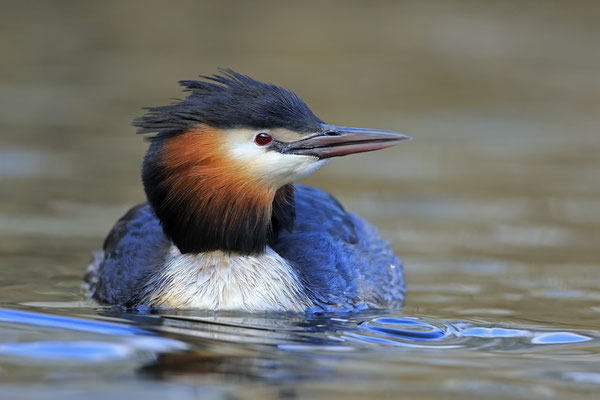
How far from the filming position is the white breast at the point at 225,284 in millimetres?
8273

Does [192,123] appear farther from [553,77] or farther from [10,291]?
[553,77]

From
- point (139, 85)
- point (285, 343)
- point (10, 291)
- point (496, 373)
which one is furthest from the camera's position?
point (139, 85)

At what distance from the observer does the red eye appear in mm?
7934

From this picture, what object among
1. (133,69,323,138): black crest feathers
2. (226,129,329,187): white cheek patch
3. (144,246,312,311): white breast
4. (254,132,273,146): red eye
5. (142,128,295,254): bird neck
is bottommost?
(144,246,312,311): white breast

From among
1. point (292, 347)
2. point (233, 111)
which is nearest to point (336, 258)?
point (233, 111)

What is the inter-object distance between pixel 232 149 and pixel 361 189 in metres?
5.81

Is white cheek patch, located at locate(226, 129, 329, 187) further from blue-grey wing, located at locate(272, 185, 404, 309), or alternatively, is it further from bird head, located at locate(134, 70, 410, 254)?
blue-grey wing, located at locate(272, 185, 404, 309)

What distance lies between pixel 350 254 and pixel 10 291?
277 cm

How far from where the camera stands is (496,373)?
22.2 feet

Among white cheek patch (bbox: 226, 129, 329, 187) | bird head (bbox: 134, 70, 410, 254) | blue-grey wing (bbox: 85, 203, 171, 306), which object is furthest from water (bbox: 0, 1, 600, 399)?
white cheek patch (bbox: 226, 129, 329, 187)

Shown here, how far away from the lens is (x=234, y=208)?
8070 millimetres

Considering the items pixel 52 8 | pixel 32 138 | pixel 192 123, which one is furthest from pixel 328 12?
pixel 192 123

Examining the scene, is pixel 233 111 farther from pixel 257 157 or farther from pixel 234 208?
pixel 234 208

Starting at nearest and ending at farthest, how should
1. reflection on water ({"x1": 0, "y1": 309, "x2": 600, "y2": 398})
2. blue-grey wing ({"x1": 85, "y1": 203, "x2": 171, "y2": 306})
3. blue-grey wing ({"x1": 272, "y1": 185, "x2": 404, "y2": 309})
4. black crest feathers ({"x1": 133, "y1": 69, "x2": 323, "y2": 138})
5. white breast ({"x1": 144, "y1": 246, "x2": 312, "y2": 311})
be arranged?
reflection on water ({"x1": 0, "y1": 309, "x2": 600, "y2": 398})
black crest feathers ({"x1": 133, "y1": 69, "x2": 323, "y2": 138})
white breast ({"x1": 144, "y1": 246, "x2": 312, "y2": 311})
blue-grey wing ({"x1": 85, "y1": 203, "x2": 171, "y2": 306})
blue-grey wing ({"x1": 272, "y1": 185, "x2": 404, "y2": 309})
